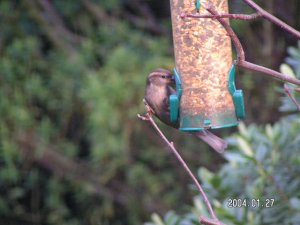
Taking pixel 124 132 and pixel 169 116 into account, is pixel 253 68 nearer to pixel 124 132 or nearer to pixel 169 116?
pixel 169 116

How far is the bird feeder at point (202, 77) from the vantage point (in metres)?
2.92

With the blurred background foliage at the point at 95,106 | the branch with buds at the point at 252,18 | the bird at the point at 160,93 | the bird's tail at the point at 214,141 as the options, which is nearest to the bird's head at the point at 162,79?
the bird at the point at 160,93

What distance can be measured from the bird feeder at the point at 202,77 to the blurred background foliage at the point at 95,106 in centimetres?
168

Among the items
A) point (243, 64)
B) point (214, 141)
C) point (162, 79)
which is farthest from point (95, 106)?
point (243, 64)

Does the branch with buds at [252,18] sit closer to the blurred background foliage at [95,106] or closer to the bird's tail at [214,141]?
the bird's tail at [214,141]

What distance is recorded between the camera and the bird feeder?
2.92 metres

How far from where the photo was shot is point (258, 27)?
5258mm

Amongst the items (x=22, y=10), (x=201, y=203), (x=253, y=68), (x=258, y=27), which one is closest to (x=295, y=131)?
(x=201, y=203)

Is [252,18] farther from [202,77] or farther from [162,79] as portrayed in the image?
[162,79]

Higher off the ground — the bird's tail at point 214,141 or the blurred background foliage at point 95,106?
the bird's tail at point 214,141

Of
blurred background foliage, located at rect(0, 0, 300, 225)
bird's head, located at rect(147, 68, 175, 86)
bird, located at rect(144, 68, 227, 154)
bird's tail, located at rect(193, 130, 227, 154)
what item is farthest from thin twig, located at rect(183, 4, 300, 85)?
blurred background foliage, located at rect(0, 0, 300, 225)

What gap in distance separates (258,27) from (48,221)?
195 centimetres

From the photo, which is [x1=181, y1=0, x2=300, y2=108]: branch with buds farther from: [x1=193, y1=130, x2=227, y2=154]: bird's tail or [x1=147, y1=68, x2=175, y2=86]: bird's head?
[x1=147, y1=68, x2=175, y2=86]: bird's head

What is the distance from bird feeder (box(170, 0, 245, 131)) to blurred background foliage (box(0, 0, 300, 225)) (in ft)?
5.52
